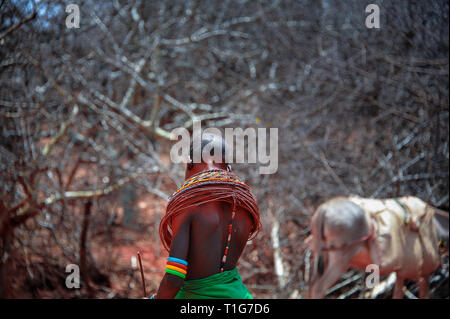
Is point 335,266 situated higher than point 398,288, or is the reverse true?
point 335,266

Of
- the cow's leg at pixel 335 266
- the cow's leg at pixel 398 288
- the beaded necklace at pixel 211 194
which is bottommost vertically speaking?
the cow's leg at pixel 398 288

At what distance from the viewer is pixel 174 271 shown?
1.99 metres

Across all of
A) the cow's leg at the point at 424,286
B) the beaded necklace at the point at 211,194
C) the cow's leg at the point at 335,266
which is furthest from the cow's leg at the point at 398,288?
the beaded necklace at the point at 211,194

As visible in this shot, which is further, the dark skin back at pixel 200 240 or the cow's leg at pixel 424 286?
the cow's leg at pixel 424 286


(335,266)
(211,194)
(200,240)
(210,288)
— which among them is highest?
(211,194)

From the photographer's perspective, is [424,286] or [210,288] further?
[424,286]

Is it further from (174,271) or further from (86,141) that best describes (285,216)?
(174,271)

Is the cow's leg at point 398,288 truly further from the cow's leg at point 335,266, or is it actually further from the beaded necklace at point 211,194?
the beaded necklace at point 211,194

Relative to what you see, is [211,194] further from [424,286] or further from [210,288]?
[424,286]

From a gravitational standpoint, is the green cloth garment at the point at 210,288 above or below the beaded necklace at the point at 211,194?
below

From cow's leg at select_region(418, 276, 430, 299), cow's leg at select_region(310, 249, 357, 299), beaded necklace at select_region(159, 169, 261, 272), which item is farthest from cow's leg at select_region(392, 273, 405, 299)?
beaded necklace at select_region(159, 169, 261, 272)

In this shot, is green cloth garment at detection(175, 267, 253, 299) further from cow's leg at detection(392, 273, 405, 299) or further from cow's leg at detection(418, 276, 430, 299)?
cow's leg at detection(418, 276, 430, 299)

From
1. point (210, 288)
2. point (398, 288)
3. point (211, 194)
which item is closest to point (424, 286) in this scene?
point (398, 288)
